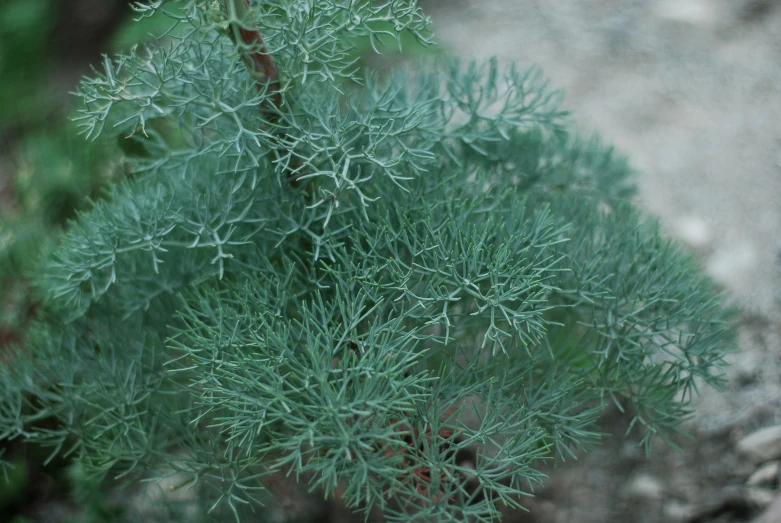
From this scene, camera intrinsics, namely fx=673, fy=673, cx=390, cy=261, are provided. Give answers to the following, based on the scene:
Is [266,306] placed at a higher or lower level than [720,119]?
higher

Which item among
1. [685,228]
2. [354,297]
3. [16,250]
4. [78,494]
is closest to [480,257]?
[354,297]

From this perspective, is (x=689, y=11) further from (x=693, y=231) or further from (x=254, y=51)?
(x=254, y=51)

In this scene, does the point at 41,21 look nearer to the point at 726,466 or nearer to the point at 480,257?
the point at 480,257

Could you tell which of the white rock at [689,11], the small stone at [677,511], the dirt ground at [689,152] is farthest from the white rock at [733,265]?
the white rock at [689,11]

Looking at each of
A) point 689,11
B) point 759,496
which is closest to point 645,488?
point 759,496

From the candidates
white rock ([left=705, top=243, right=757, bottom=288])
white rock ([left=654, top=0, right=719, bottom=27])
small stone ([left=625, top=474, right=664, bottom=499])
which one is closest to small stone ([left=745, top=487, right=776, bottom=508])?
small stone ([left=625, top=474, right=664, bottom=499])

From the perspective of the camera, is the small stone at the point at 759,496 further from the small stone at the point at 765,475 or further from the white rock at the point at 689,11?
the white rock at the point at 689,11

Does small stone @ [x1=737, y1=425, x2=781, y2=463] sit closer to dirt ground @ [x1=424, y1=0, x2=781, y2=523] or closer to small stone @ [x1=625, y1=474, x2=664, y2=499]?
dirt ground @ [x1=424, y1=0, x2=781, y2=523]
